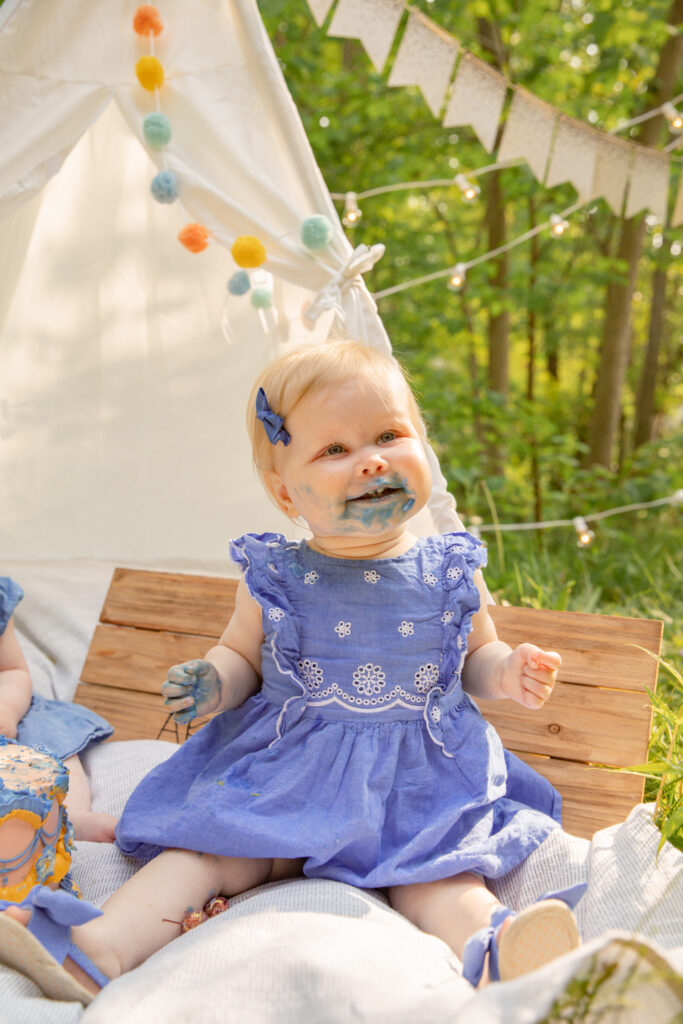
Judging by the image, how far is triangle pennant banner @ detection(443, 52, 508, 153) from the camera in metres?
2.26

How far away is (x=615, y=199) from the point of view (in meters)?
2.63

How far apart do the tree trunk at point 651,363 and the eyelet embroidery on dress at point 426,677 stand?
476 centimetres

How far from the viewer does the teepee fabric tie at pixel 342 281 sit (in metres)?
2.07

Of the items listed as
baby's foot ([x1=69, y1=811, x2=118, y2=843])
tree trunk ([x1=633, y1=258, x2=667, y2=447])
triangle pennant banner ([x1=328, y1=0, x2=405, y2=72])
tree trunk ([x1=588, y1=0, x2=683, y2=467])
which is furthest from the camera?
tree trunk ([x1=633, y1=258, x2=667, y2=447])

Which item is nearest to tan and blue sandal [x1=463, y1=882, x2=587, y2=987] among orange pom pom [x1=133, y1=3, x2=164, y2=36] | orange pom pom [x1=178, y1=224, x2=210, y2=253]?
orange pom pom [x1=178, y1=224, x2=210, y2=253]

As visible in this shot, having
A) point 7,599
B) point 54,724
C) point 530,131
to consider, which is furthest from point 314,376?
point 530,131

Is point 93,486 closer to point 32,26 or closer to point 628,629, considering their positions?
point 32,26

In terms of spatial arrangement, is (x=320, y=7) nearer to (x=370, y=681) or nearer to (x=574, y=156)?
(x=574, y=156)

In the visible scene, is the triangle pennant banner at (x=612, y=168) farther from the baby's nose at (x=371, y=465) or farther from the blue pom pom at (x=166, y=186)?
the baby's nose at (x=371, y=465)

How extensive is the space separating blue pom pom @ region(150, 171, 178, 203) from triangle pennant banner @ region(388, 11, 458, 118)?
62cm

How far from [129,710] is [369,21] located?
1.85m

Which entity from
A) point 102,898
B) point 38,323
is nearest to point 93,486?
point 38,323

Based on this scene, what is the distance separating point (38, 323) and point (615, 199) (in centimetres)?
188

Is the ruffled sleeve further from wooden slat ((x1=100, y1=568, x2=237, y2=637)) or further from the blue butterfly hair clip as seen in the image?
the blue butterfly hair clip
